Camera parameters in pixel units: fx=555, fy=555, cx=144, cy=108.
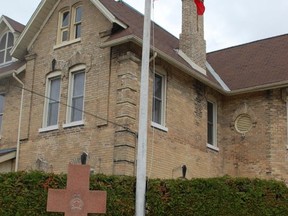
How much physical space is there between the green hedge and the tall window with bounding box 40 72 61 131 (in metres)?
6.04

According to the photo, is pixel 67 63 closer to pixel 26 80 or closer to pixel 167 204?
pixel 26 80

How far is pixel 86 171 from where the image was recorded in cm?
1057

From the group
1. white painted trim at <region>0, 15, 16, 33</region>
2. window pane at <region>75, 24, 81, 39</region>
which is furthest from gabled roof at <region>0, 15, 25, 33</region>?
window pane at <region>75, 24, 81, 39</region>

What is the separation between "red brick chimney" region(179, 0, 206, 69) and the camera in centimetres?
2069

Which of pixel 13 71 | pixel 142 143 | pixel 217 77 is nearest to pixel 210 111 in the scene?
pixel 217 77

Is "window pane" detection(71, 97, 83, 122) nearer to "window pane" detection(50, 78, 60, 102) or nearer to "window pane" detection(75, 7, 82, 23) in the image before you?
"window pane" detection(50, 78, 60, 102)

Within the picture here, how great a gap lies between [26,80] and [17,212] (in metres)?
8.15

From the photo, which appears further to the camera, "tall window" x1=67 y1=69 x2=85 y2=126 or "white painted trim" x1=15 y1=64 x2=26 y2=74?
"white painted trim" x1=15 y1=64 x2=26 y2=74

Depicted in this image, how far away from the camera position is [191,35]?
20.8 m

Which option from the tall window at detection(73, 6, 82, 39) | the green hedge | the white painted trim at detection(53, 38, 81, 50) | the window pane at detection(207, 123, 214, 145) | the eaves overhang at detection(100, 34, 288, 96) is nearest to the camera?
the green hedge

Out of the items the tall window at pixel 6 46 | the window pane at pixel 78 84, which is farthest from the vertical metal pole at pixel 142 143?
the tall window at pixel 6 46

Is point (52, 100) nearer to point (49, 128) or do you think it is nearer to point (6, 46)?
point (49, 128)

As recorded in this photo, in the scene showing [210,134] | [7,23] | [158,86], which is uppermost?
[7,23]

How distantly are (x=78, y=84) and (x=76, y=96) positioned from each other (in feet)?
1.37
